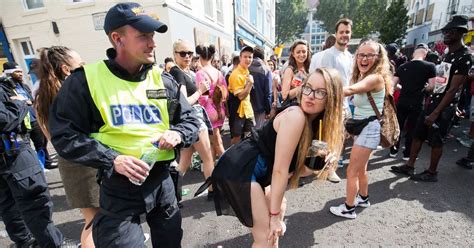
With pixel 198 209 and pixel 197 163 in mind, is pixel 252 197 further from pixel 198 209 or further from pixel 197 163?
pixel 197 163

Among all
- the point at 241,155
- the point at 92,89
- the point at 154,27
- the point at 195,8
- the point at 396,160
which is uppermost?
the point at 195,8

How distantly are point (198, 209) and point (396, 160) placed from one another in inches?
Answer: 156

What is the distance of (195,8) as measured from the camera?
1273 cm

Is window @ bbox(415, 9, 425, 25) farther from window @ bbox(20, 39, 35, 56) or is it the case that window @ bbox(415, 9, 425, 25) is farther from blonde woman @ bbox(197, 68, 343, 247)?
window @ bbox(20, 39, 35, 56)

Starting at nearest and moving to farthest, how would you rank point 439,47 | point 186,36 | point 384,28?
point 186,36 → point 439,47 → point 384,28

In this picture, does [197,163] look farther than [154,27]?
Yes

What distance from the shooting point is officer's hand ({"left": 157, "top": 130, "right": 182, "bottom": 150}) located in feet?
4.94

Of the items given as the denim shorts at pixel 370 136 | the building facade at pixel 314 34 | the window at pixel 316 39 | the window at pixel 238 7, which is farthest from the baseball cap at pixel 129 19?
the window at pixel 316 39

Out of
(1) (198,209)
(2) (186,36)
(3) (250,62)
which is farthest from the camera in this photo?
(2) (186,36)

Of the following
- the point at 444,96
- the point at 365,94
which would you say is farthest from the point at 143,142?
the point at 444,96

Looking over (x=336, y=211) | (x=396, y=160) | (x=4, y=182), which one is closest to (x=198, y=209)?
(x=336, y=211)

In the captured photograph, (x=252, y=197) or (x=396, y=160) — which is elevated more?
(x=252, y=197)

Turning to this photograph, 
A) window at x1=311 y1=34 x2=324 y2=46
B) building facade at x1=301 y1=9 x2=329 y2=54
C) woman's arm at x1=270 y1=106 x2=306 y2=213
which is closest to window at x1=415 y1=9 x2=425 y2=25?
building facade at x1=301 y1=9 x2=329 y2=54

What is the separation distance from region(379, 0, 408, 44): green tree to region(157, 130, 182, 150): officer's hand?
2967cm
